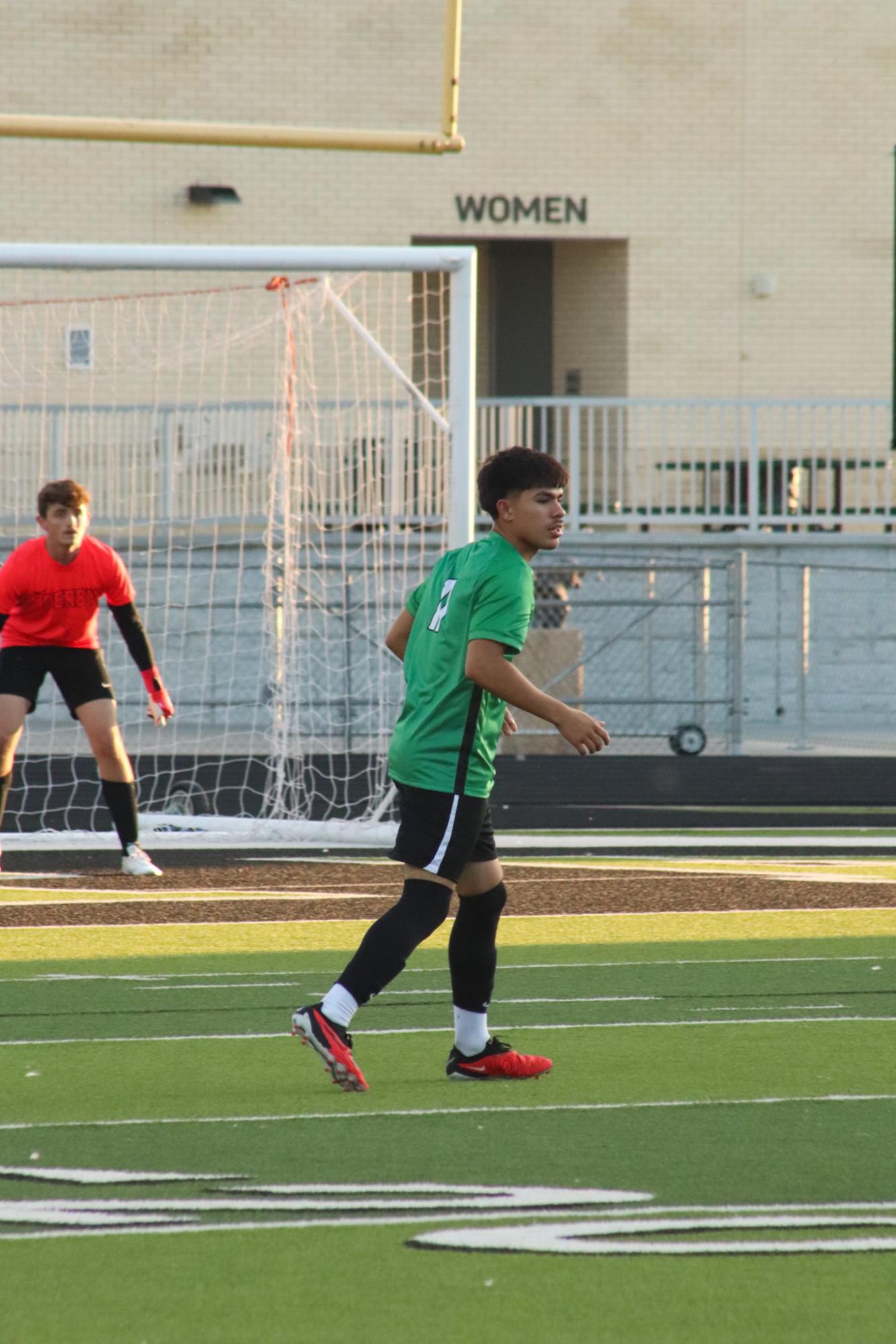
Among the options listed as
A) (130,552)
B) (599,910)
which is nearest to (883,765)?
(130,552)

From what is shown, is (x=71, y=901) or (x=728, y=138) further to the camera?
(x=728, y=138)

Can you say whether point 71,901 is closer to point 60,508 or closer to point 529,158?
point 60,508

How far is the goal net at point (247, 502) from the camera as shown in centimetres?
1377

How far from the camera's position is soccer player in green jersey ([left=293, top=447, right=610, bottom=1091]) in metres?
5.55

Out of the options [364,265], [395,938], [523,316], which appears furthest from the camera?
[523,316]

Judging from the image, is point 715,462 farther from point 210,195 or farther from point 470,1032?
point 470,1032

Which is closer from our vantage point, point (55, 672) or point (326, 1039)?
point (326, 1039)

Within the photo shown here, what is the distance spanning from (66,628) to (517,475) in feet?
15.6

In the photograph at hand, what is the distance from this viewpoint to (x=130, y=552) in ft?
63.1

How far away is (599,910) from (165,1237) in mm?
5567

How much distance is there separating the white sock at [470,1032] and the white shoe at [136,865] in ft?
16.4

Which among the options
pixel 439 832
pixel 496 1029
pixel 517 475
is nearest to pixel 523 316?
pixel 496 1029

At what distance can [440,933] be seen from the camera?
9102 mm

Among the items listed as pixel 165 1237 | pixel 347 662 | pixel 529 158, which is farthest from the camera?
pixel 529 158
